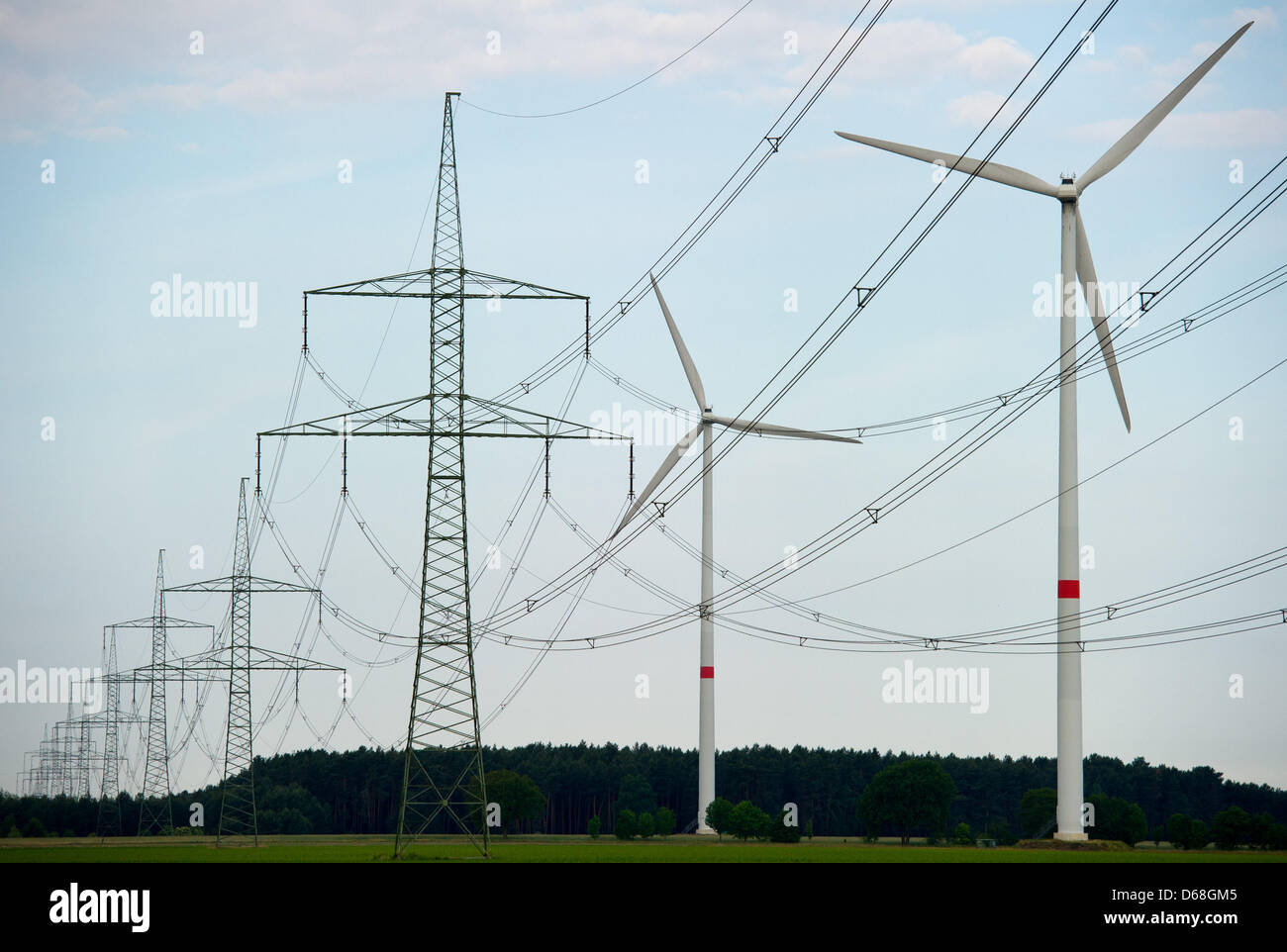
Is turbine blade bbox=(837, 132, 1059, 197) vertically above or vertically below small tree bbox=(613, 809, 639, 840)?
above

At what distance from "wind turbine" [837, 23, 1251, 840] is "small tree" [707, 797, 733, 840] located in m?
50.8

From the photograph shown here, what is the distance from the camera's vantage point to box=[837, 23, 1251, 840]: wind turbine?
64.8 meters

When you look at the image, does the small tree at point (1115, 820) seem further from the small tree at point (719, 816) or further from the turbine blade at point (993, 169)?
the turbine blade at point (993, 169)

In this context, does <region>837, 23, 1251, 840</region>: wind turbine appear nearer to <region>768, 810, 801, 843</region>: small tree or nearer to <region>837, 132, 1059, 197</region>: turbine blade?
<region>837, 132, 1059, 197</region>: turbine blade

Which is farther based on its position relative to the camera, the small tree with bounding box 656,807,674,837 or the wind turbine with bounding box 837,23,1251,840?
the small tree with bounding box 656,807,674,837

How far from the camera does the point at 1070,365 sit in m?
66.4

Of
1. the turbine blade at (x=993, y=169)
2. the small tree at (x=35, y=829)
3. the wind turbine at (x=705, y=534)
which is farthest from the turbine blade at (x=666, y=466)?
the small tree at (x=35, y=829)

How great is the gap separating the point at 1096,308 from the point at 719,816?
59.8 m

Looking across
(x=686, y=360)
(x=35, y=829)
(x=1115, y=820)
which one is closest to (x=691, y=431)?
(x=686, y=360)

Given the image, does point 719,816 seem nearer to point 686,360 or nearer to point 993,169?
point 686,360

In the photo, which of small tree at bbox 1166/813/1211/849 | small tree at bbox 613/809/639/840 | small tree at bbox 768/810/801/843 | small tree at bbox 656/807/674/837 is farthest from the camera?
small tree at bbox 656/807/674/837

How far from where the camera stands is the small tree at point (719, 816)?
115 metres

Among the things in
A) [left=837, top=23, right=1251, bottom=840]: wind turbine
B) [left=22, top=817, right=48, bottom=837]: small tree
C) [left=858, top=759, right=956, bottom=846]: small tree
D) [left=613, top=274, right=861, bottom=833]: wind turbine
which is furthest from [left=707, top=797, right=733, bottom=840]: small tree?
[left=22, top=817, right=48, bottom=837]: small tree
